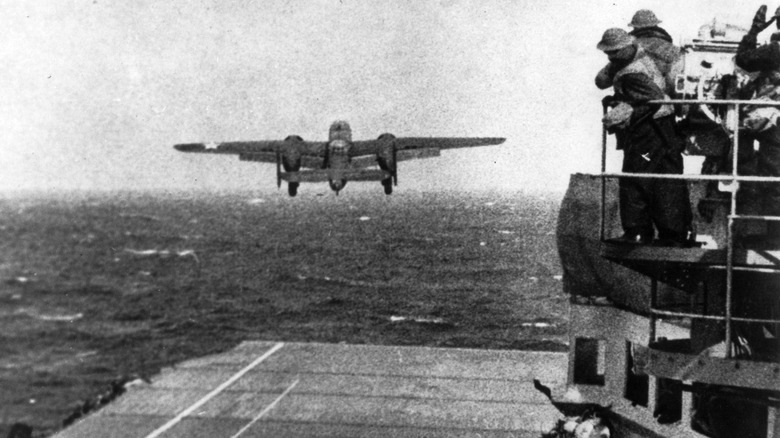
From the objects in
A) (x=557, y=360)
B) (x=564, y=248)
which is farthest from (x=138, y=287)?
(x=564, y=248)

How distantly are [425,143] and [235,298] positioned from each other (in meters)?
43.3

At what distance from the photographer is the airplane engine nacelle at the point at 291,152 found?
39.2 m

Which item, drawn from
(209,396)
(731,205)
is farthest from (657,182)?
(209,396)

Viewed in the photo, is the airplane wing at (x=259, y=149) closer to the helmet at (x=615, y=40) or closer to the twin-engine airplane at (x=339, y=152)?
the twin-engine airplane at (x=339, y=152)

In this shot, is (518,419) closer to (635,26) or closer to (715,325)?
(715,325)

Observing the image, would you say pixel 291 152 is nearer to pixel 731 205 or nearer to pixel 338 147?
pixel 338 147

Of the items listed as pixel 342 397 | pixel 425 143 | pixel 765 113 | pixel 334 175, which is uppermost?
pixel 425 143

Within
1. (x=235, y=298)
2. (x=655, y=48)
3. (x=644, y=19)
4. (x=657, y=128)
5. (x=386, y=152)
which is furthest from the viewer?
(x=235, y=298)

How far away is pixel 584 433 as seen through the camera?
9.70 metres

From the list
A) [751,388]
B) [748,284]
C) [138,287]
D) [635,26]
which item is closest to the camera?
[751,388]

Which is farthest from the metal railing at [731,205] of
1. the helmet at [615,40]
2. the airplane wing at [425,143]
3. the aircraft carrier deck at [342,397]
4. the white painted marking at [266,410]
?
the airplane wing at [425,143]

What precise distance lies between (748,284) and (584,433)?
302 cm

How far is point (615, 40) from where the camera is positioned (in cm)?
779

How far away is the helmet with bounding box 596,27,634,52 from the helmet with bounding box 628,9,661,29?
2.39 ft
